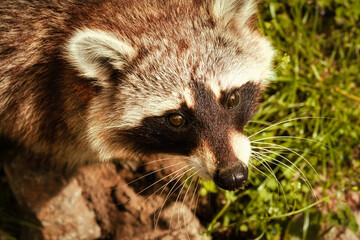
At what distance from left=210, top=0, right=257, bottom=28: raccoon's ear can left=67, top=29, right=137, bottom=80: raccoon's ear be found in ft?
2.13

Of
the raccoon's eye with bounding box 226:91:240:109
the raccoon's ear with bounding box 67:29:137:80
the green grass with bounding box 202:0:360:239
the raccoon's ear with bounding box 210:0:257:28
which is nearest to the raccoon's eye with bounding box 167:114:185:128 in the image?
Result: the raccoon's eye with bounding box 226:91:240:109

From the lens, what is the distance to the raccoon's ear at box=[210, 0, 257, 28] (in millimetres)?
2498

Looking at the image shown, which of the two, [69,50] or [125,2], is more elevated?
[125,2]

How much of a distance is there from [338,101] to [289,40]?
852mm

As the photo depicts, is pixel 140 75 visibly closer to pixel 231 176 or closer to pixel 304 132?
pixel 231 176

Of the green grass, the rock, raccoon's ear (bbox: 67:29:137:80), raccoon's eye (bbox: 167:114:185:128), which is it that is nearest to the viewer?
raccoon's ear (bbox: 67:29:137:80)

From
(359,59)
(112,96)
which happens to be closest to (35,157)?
(112,96)

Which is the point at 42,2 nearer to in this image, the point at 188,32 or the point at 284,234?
the point at 188,32

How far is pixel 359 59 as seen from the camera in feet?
13.1

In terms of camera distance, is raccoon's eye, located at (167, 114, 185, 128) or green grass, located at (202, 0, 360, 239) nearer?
raccoon's eye, located at (167, 114, 185, 128)

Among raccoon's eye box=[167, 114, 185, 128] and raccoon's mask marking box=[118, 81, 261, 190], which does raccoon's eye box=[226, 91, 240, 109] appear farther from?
raccoon's eye box=[167, 114, 185, 128]

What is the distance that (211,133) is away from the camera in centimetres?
241

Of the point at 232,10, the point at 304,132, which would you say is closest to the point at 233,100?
the point at 232,10

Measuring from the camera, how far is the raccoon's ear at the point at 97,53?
2.32 metres
